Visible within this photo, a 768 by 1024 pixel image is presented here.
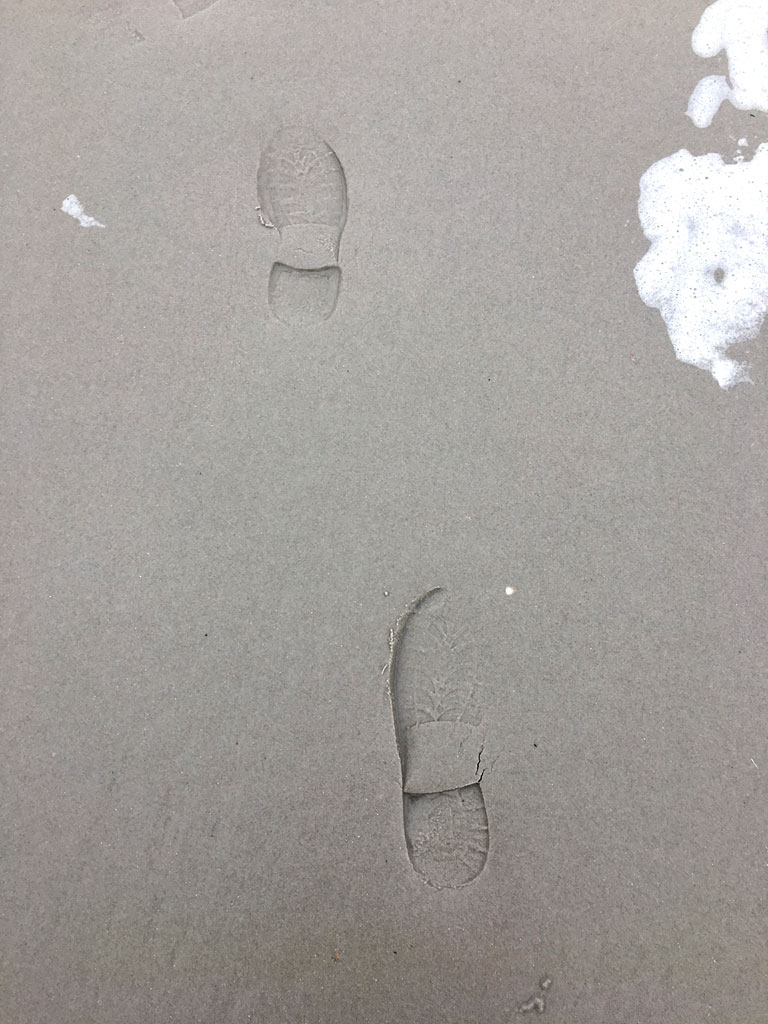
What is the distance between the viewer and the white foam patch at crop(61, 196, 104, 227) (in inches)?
55.1

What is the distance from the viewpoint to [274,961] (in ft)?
4.01

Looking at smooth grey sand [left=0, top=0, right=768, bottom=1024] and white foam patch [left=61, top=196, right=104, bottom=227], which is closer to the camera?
smooth grey sand [left=0, top=0, right=768, bottom=1024]

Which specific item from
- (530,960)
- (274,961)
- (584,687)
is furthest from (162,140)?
(530,960)

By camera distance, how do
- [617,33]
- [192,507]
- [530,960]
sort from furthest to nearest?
[617,33] → [192,507] → [530,960]

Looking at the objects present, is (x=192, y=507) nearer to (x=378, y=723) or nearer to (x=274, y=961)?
(x=378, y=723)

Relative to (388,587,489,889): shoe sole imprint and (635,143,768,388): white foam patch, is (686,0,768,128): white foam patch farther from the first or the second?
(388,587,489,889): shoe sole imprint

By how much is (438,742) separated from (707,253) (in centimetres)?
116

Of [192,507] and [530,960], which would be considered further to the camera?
[192,507]

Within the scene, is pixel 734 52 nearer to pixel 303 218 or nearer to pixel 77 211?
pixel 303 218

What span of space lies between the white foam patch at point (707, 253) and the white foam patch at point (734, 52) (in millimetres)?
106

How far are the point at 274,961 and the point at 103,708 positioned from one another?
1.88 feet

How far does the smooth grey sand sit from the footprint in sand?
0.03 metres

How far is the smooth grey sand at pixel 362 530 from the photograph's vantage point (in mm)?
1230

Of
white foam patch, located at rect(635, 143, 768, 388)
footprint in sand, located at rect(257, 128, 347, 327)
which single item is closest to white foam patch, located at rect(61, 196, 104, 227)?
footprint in sand, located at rect(257, 128, 347, 327)
